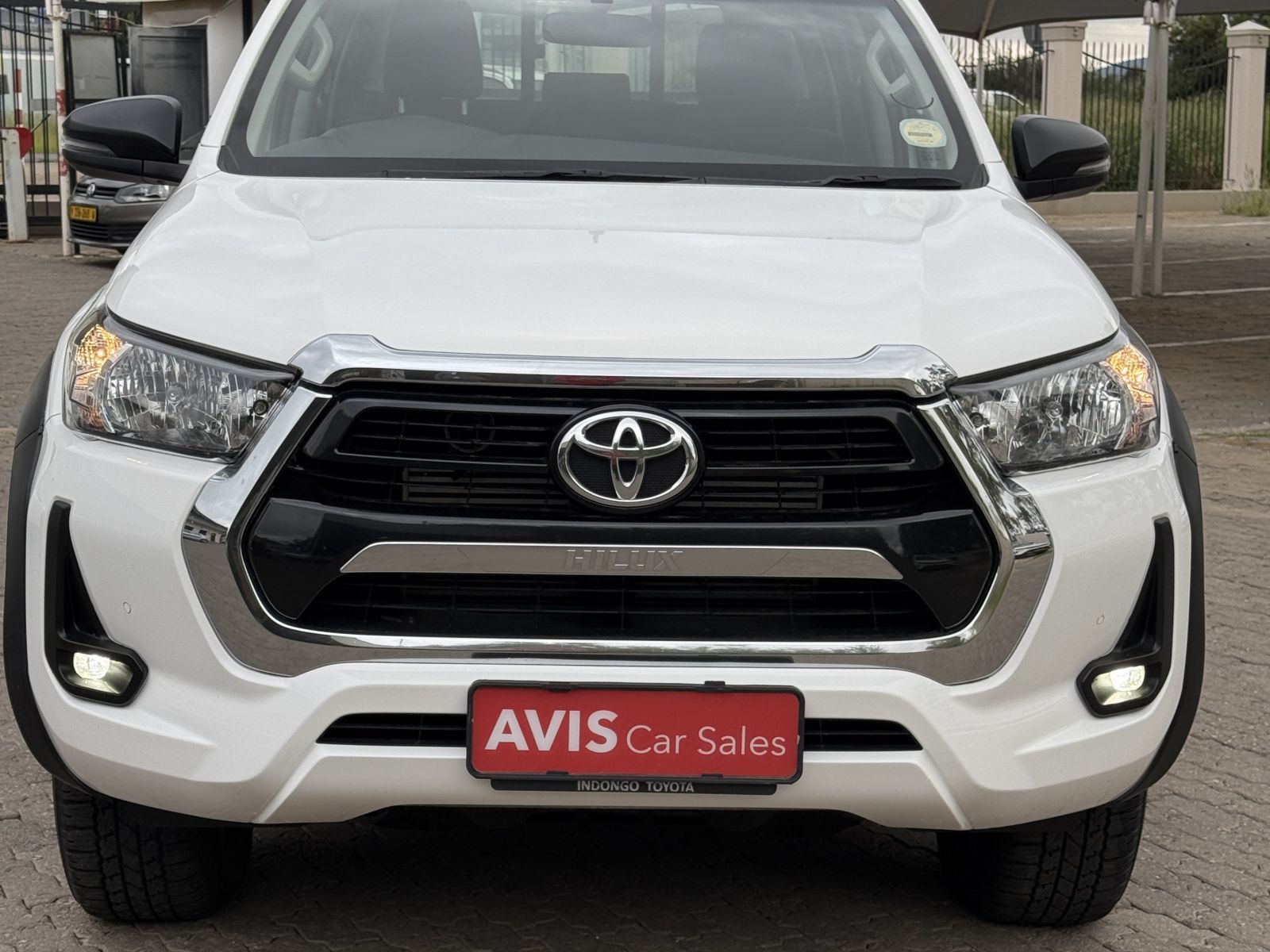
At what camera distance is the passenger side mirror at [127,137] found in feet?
13.1

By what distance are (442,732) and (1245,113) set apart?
3054cm

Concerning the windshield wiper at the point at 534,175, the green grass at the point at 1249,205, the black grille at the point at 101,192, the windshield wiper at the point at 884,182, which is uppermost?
the windshield wiper at the point at 534,175

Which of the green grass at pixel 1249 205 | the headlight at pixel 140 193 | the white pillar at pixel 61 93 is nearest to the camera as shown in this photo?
the headlight at pixel 140 193

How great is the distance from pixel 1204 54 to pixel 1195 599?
35.5 metres

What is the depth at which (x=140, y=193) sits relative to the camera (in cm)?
1778

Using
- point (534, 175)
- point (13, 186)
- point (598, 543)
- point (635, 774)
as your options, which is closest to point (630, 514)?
point (598, 543)

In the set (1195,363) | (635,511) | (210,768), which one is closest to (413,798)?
(210,768)

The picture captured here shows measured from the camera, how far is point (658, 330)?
270cm

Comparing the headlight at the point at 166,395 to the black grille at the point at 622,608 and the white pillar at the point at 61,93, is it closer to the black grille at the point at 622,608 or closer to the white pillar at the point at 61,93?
the black grille at the point at 622,608

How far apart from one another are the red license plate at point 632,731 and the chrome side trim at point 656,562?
168 millimetres

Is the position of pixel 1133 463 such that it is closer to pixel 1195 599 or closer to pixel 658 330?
pixel 1195 599

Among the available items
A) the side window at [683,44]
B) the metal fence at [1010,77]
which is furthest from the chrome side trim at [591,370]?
the metal fence at [1010,77]

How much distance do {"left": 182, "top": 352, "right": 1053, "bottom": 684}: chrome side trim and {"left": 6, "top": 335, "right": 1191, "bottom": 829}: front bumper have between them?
0.01 metres

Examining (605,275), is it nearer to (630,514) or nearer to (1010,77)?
(630,514)
